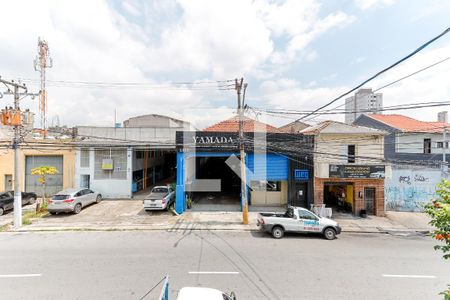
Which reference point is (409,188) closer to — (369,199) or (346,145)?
(369,199)

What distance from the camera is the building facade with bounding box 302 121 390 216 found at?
1480 cm

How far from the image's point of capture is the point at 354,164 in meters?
14.8

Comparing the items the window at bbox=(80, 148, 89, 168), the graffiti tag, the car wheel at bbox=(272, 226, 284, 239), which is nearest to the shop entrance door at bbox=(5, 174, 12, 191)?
the window at bbox=(80, 148, 89, 168)

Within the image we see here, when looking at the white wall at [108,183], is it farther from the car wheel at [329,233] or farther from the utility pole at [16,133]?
the car wheel at [329,233]

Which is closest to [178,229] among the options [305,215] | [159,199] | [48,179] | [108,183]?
[159,199]

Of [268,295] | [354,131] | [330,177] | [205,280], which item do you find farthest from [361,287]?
[354,131]

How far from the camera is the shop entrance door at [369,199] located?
608 inches

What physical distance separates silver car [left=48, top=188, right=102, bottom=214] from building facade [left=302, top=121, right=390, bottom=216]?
16583 mm

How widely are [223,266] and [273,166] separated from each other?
9.65 metres

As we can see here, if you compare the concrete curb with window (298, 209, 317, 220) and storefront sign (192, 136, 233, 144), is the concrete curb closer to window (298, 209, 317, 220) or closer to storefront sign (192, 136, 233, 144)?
window (298, 209, 317, 220)

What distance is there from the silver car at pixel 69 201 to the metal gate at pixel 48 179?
502 cm

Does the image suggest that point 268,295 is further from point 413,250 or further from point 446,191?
point 413,250

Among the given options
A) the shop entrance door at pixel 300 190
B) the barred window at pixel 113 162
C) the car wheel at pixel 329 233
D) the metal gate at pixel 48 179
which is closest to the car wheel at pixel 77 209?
the barred window at pixel 113 162

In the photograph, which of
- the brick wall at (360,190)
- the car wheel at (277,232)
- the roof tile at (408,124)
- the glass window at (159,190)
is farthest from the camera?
A: the roof tile at (408,124)
